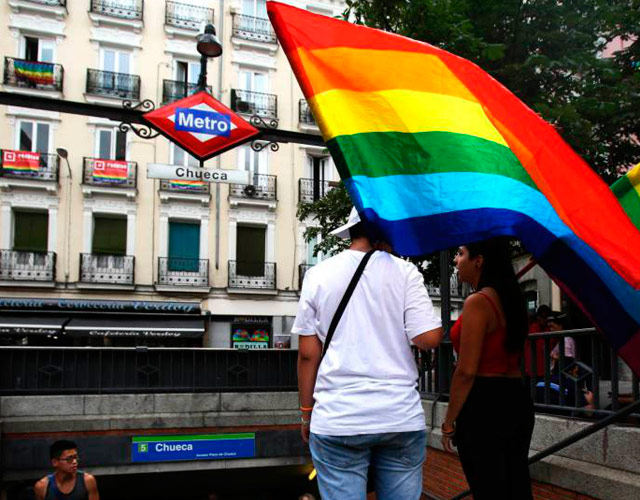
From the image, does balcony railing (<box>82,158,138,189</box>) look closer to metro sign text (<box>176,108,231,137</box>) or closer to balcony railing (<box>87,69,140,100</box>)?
balcony railing (<box>87,69,140,100</box>)

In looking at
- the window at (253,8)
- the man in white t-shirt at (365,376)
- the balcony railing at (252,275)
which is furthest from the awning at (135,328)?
the man in white t-shirt at (365,376)

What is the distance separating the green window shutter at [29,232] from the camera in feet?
81.7

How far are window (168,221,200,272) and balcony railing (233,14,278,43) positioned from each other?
845 centimetres

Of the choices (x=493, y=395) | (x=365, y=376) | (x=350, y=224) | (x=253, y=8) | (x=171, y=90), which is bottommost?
(x=493, y=395)

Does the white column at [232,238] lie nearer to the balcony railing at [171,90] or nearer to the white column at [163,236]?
the white column at [163,236]

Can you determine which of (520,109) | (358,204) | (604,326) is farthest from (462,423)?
(520,109)

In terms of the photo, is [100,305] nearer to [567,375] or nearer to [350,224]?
[567,375]

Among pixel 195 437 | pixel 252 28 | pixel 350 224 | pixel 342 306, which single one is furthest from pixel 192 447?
pixel 252 28

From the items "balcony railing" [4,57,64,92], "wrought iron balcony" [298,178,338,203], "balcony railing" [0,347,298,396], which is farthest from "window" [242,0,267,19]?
"balcony railing" [0,347,298,396]

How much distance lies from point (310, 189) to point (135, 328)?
925 cm

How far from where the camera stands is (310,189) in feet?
93.2

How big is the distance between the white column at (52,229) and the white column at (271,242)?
821cm

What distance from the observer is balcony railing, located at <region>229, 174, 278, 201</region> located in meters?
27.4

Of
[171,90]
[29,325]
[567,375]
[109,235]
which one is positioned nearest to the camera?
[567,375]
